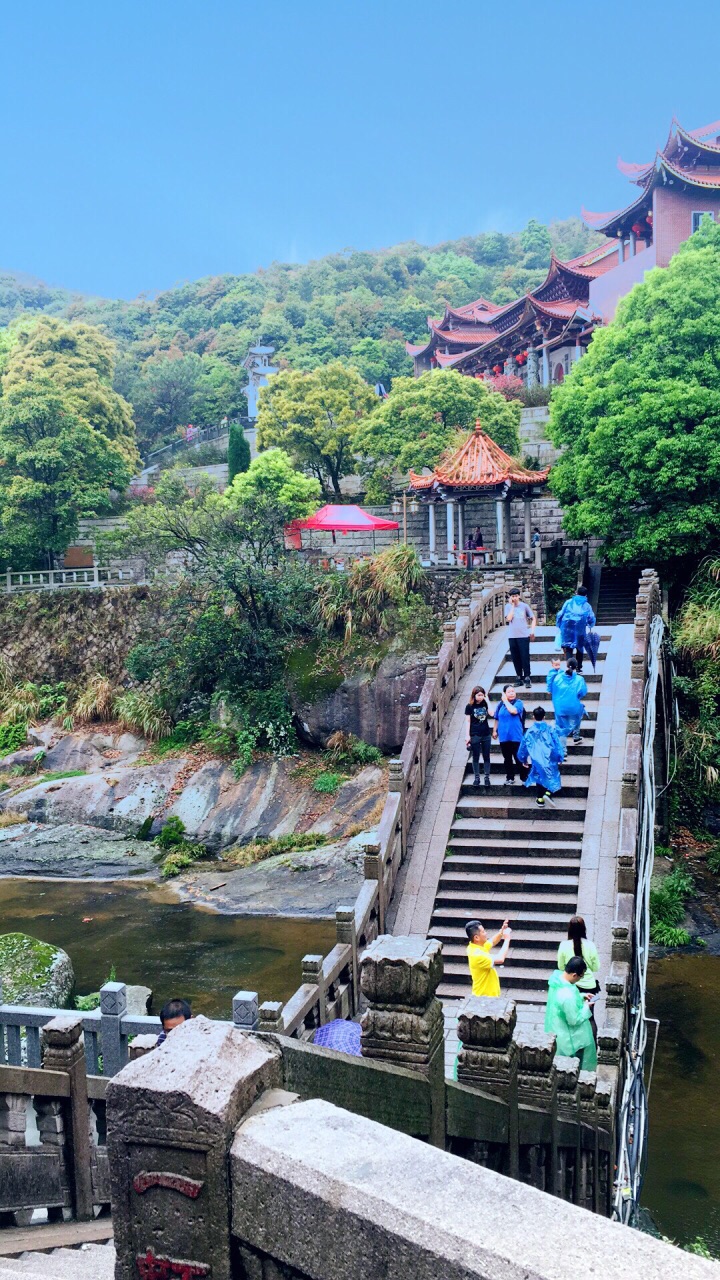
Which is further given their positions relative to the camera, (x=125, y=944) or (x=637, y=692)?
(x=125, y=944)

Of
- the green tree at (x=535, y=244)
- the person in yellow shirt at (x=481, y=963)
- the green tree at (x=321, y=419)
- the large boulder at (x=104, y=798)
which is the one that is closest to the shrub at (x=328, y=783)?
the large boulder at (x=104, y=798)

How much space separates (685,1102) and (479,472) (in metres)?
18.2

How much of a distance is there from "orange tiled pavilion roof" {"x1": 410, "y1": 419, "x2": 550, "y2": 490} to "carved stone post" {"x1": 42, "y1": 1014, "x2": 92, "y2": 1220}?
22195mm

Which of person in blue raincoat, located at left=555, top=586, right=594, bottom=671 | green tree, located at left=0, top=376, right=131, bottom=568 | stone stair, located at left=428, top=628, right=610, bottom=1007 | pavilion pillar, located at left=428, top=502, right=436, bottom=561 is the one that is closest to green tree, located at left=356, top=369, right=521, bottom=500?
pavilion pillar, located at left=428, top=502, right=436, bottom=561

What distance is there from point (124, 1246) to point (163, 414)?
191 feet

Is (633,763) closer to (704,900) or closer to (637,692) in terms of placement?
(637,692)

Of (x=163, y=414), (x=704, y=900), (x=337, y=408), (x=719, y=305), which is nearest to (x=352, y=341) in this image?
(x=163, y=414)

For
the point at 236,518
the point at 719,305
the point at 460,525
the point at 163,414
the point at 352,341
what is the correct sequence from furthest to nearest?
the point at 352,341, the point at 163,414, the point at 460,525, the point at 236,518, the point at 719,305

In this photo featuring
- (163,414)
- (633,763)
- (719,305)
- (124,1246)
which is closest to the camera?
(124,1246)


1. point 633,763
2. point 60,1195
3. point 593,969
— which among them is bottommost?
point 60,1195

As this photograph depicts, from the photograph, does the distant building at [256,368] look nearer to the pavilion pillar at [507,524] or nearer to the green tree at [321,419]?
the green tree at [321,419]

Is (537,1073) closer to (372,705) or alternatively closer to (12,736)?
(372,705)

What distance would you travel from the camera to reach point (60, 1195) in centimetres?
664

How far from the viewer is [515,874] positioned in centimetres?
1205
